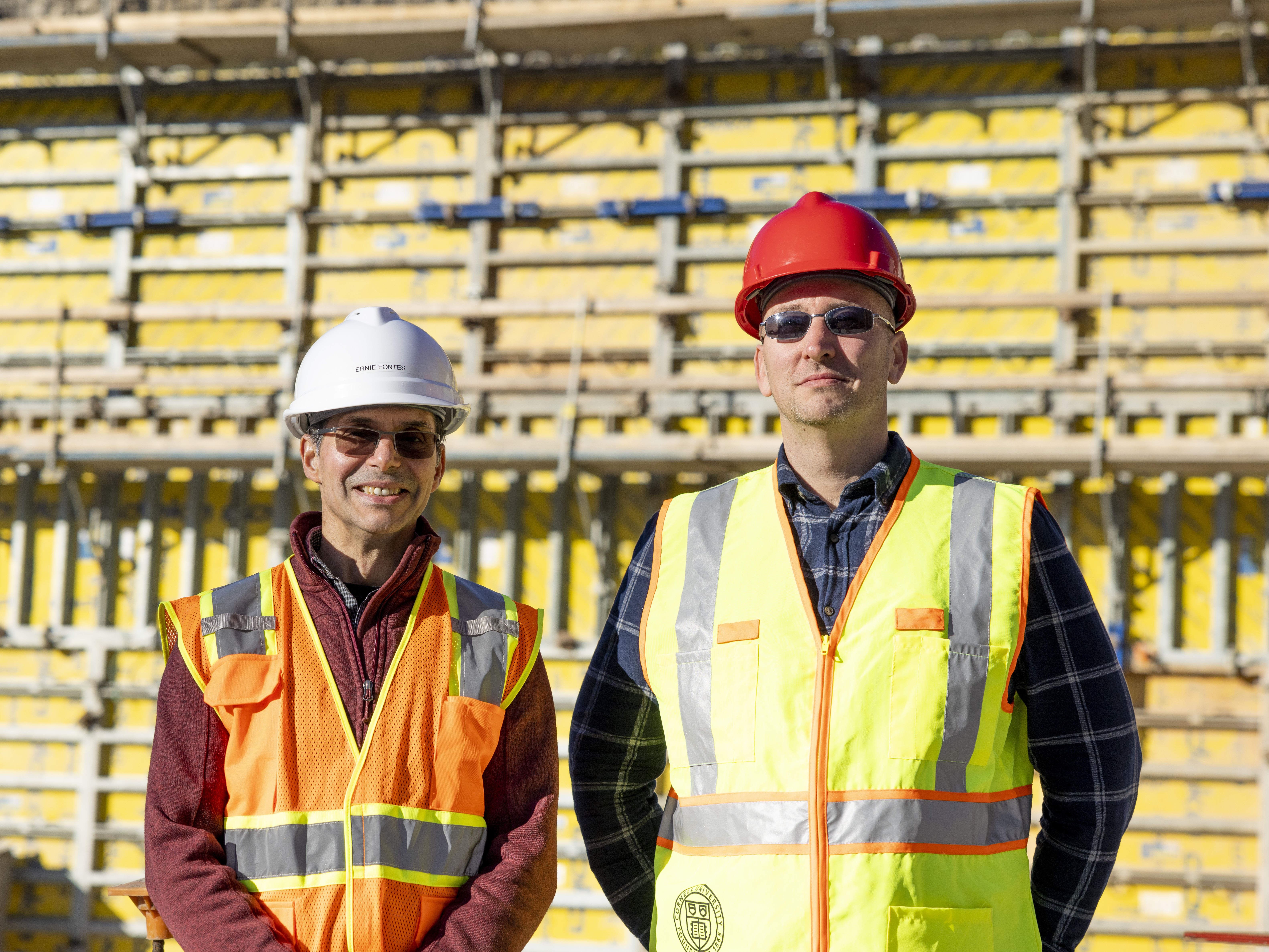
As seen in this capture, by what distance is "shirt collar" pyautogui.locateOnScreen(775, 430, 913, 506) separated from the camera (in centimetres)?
279

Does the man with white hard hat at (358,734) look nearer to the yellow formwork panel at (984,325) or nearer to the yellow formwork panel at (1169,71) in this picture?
the yellow formwork panel at (984,325)

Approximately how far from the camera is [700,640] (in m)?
2.74

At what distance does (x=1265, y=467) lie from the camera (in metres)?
8.05

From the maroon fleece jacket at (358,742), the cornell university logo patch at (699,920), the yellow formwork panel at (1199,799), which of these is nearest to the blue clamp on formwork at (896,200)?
the yellow formwork panel at (1199,799)

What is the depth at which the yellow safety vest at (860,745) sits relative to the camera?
8.06 ft

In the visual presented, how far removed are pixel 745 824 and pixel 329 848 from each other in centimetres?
93

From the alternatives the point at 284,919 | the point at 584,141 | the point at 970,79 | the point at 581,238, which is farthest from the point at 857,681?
the point at 584,141

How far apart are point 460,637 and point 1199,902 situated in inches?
282

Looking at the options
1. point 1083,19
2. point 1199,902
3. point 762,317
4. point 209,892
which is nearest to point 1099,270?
point 1083,19

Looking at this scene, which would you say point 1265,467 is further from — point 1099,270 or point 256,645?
point 256,645

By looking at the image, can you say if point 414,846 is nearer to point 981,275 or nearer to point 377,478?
point 377,478

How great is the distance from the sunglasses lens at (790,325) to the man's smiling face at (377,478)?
0.92 m

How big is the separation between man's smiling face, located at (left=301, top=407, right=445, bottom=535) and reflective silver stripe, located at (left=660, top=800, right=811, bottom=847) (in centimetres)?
99

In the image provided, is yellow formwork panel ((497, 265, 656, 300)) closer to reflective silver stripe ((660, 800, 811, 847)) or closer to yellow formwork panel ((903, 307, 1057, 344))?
yellow formwork panel ((903, 307, 1057, 344))
